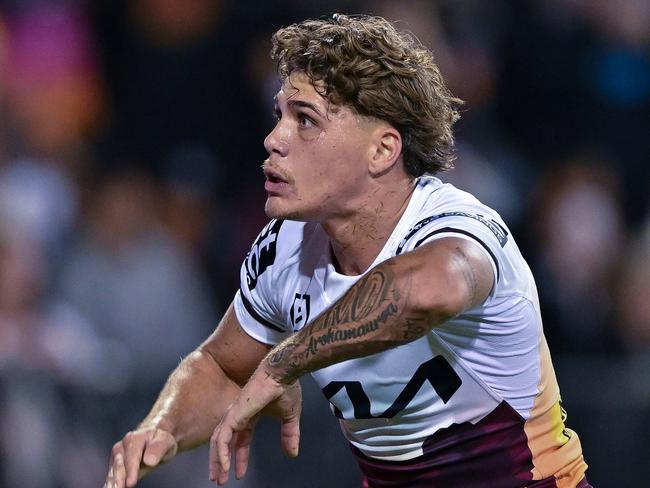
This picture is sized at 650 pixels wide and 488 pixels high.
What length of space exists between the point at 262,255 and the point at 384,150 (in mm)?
673

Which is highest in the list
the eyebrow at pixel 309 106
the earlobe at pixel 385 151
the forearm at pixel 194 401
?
the eyebrow at pixel 309 106

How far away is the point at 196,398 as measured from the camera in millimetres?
4840

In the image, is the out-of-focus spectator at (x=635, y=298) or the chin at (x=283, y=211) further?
the out-of-focus spectator at (x=635, y=298)

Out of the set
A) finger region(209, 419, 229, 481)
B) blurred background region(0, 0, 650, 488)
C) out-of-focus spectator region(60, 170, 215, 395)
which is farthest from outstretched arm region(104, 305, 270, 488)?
out-of-focus spectator region(60, 170, 215, 395)

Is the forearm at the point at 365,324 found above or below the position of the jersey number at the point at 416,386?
above

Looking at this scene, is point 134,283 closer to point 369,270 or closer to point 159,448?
point 159,448

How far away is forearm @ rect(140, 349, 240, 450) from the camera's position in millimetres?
4707

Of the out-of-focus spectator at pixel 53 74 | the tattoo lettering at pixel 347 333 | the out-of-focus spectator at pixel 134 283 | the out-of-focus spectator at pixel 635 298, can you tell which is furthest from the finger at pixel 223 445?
the out-of-focus spectator at pixel 53 74

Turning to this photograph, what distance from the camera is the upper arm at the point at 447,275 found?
3.62 metres

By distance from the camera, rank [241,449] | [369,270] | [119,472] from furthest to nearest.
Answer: [241,449] < [119,472] < [369,270]

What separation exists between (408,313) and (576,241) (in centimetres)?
525

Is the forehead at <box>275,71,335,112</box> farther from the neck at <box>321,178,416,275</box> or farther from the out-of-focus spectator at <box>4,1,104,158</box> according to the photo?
the out-of-focus spectator at <box>4,1,104,158</box>

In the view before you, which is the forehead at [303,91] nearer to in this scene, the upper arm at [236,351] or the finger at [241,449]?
the upper arm at [236,351]

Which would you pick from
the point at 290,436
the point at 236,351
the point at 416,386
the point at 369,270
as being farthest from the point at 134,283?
the point at 369,270
